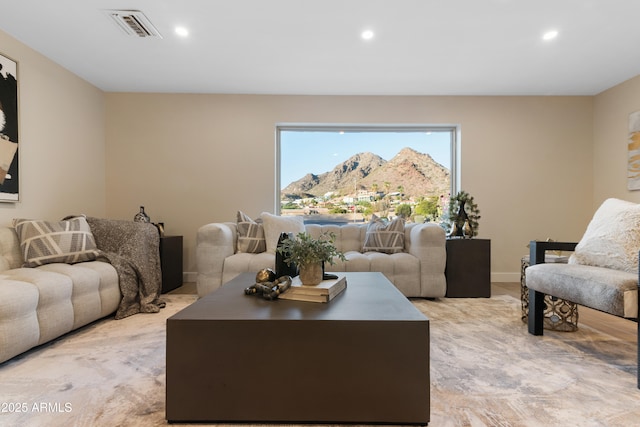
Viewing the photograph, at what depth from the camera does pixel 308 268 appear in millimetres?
1733

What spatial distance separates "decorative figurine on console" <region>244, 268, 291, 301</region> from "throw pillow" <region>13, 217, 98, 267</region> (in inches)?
71.9

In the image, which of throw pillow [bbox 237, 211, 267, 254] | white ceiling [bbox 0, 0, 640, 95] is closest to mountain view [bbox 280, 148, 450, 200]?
white ceiling [bbox 0, 0, 640, 95]

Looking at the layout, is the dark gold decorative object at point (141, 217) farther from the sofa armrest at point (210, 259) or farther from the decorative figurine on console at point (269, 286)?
the decorative figurine on console at point (269, 286)

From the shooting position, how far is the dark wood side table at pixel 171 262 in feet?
12.3

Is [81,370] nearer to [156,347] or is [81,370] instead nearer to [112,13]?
[156,347]

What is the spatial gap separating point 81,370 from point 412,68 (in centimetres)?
369

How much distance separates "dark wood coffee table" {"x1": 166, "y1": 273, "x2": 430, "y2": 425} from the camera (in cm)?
130

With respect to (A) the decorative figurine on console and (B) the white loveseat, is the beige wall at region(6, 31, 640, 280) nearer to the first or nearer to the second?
(B) the white loveseat

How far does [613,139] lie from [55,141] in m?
6.21

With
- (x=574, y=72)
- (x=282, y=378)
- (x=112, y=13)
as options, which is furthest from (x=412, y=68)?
(x=282, y=378)

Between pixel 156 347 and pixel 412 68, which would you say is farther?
pixel 412 68

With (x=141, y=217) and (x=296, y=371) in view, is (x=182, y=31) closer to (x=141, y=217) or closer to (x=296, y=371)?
(x=141, y=217)

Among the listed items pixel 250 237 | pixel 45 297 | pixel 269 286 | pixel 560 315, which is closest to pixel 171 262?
pixel 250 237

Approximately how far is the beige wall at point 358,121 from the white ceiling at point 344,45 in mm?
214
